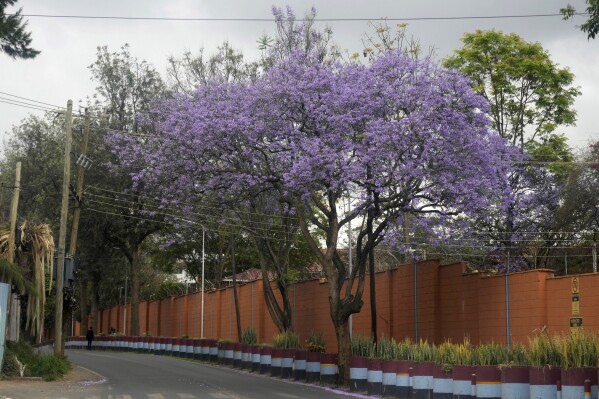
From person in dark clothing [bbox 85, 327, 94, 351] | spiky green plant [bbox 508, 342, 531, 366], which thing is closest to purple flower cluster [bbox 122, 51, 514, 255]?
spiky green plant [bbox 508, 342, 531, 366]

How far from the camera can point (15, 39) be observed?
22438 millimetres

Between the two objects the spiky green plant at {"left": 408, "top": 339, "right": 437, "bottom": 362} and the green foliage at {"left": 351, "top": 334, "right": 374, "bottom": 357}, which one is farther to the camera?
the green foliage at {"left": 351, "top": 334, "right": 374, "bottom": 357}

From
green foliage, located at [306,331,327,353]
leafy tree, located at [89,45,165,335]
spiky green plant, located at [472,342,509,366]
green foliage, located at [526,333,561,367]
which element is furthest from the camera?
leafy tree, located at [89,45,165,335]

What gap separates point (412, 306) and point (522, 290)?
7.37 meters

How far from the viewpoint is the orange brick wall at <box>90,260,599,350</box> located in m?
24.0

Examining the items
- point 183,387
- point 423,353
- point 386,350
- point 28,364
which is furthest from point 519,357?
point 28,364

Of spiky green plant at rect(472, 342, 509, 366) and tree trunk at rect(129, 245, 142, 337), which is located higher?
tree trunk at rect(129, 245, 142, 337)

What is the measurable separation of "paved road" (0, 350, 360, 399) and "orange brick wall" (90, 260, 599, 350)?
5259mm

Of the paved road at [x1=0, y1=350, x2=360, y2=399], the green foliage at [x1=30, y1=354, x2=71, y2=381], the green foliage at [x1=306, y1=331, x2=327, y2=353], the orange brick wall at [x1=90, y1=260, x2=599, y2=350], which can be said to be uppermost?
the orange brick wall at [x1=90, y1=260, x2=599, y2=350]

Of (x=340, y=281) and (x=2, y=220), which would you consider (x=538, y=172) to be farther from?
(x=2, y=220)

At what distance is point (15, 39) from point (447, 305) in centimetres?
1589

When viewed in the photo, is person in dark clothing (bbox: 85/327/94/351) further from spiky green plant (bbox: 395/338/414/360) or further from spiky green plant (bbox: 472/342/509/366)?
spiky green plant (bbox: 472/342/509/366)

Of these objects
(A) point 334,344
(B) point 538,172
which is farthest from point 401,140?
(B) point 538,172

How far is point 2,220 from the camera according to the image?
1406 inches
